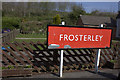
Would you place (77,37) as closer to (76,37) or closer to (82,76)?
(76,37)

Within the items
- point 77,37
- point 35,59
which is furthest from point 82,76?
point 35,59

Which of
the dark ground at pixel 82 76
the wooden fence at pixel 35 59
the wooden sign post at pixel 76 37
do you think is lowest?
the dark ground at pixel 82 76

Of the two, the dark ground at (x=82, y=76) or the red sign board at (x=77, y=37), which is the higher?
the red sign board at (x=77, y=37)

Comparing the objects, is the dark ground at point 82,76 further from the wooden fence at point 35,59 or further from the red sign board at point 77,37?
the red sign board at point 77,37

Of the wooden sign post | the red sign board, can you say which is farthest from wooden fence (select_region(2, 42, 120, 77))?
the red sign board

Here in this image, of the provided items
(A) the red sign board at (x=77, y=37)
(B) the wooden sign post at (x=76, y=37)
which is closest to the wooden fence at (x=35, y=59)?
(B) the wooden sign post at (x=76, y=37)

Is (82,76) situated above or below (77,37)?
below

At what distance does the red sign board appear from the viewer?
4250mm

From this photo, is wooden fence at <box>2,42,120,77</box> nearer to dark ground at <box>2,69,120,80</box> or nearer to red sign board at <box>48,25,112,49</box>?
dark ground at <box>2,69,120,80</box>

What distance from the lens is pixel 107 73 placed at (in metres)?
5.22

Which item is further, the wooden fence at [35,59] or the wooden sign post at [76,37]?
the wooden fence at [35,59]

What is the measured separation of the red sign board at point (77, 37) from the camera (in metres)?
4.25

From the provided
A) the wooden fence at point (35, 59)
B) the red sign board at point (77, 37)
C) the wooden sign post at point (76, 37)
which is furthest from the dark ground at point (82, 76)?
the red sign board at point (77, 37)

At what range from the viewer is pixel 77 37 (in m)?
4.57
